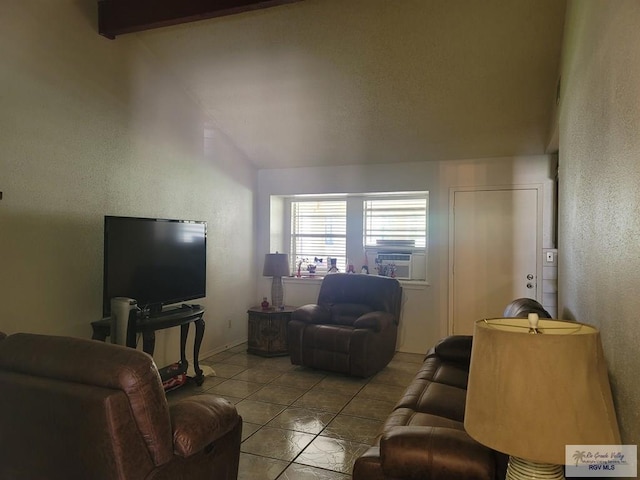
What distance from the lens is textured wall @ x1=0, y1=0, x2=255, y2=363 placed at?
3.08 m

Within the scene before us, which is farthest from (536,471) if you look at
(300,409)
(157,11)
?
(157,11)

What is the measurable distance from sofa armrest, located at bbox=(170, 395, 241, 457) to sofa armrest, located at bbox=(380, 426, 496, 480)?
71cm

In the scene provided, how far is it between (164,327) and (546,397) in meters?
3.34

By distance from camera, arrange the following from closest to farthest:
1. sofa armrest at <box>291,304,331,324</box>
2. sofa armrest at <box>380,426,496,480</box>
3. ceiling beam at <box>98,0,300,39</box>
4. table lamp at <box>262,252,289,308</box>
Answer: sofa armrest at <box>380,426,496,480</box>, ceiling beam at <box>98,0,300,39</box>, sofa armrest at <box>291,304,331,324</box>, table lamp at <box>262,252,289,308</box>

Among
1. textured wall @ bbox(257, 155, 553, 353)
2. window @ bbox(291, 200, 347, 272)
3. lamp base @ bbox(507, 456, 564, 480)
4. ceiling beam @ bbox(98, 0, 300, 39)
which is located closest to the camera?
lamp base @ bbox(507, 456, 564, 480)

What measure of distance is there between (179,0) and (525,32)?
2737 millimetres

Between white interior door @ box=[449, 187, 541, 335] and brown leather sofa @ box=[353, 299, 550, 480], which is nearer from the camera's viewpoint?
brown leather sofa @ box=[353, 299, 550, 480]

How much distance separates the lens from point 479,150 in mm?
5043

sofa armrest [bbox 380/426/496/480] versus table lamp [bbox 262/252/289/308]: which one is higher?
table lamp [bbox 262/252/289/308]

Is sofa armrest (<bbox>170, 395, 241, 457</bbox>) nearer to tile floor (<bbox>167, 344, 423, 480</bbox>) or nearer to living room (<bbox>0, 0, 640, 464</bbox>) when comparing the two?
tile floor (<bbox>167, 344, 423, 480</bbox>)

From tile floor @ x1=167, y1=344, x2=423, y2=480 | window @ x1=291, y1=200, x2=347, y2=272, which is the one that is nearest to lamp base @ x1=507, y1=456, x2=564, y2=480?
tile floor @ x1=167, y1=344, x2=423, y2=480

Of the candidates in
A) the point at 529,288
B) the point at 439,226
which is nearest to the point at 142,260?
the point at 439,226

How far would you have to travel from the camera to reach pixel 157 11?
3.53 metres

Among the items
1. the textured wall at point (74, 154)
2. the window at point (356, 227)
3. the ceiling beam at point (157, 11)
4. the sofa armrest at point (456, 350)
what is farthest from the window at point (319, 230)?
the ceiling beam at point (157, 11)
